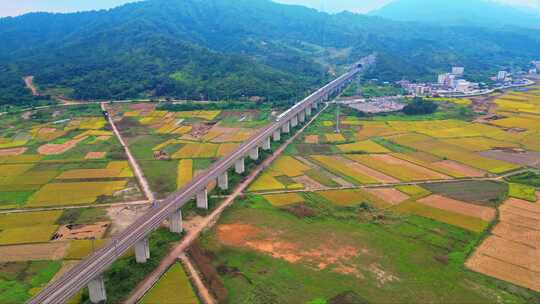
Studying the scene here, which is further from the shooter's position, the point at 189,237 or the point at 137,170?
the point at 137,170

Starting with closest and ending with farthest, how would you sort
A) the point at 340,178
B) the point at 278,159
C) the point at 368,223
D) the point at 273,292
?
the point at 273,292 < the point at 368,223 < the point at 340,178 < the point at 278,159

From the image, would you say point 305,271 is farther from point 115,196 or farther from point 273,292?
point 115,196

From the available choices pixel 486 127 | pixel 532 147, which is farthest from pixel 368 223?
pixel 486 127

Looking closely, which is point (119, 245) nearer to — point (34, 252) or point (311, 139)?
point (34, 252)

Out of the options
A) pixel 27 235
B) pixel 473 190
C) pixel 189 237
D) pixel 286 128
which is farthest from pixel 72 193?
pixel 473 190

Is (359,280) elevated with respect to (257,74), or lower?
lower
